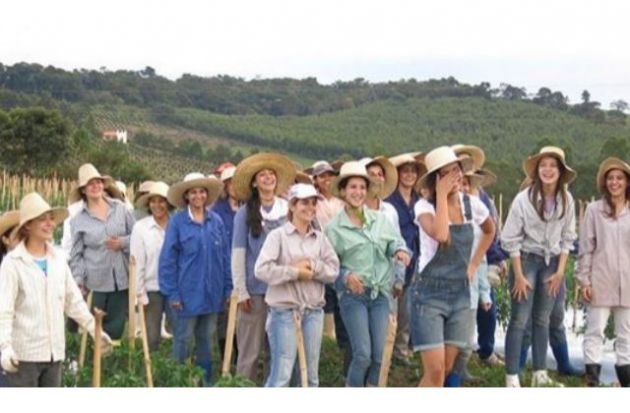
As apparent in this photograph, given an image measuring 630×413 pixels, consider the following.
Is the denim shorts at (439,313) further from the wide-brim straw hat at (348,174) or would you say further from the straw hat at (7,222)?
the straw hat at (7,222)

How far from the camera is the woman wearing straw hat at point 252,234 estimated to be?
6672mm

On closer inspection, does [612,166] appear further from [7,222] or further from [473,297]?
[7,222]

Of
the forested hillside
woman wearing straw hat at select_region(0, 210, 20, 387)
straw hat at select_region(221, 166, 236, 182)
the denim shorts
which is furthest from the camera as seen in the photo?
the forested hillside

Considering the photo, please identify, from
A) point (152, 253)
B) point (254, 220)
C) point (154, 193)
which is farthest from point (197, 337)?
point (154, 193)

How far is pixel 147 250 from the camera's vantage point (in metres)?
7.62

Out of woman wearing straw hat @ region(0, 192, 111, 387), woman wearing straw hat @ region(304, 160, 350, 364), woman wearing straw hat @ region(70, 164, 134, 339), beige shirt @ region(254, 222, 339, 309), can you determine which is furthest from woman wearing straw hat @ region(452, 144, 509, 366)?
woman wearing straw hat @ region(0, 192, 111, 387)

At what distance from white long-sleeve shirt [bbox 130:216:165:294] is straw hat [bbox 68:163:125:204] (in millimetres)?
466

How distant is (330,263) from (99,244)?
2145 mm

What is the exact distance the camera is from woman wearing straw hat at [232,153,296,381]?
6672 millimetres

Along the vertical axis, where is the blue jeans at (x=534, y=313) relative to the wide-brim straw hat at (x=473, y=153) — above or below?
below

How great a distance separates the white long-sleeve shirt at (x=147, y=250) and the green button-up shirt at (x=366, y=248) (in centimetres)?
168

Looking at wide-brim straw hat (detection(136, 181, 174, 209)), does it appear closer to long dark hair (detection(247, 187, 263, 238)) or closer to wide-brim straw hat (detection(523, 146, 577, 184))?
long dark hair (detection(247, 187, 263, 238))

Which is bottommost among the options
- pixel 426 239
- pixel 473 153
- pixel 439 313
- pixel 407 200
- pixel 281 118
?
pixel 439 313

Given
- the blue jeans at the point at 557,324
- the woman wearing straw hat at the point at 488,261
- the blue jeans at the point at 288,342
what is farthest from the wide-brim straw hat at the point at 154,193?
the blue jeans at the point at 557,324
